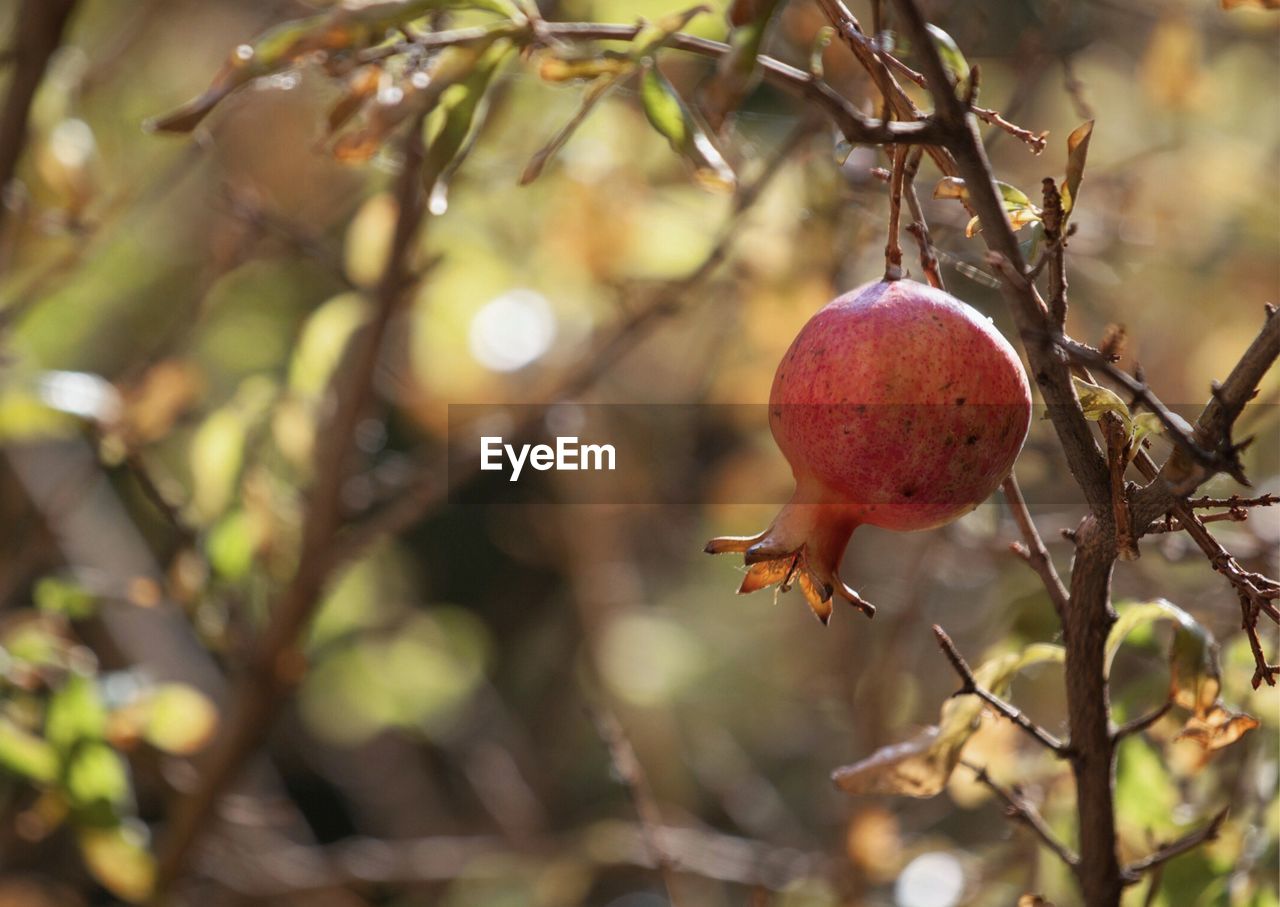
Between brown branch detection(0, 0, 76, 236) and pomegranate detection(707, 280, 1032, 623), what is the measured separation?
2.89ft

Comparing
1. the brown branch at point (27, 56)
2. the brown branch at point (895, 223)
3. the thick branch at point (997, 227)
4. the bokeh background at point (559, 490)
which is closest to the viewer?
the thick branch at point (997, 227)

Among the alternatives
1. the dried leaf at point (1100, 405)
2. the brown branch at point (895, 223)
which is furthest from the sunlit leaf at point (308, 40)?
the dried leaf at point (1100, 405)

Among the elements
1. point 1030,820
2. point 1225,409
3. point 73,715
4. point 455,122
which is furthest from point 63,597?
point 1225,409

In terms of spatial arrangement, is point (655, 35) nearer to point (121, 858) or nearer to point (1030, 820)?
point (1030, 820)

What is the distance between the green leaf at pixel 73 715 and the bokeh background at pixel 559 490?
13 mm

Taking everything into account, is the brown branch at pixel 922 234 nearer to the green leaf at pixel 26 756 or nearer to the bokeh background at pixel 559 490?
the bokeh background at pixel 559 490

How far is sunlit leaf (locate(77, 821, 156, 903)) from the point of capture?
4.08ft

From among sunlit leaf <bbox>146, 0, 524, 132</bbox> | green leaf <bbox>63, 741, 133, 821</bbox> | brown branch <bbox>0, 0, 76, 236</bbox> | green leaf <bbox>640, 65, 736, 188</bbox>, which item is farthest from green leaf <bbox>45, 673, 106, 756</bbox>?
green leaf <bbox>640, 65, 736, 188</bbox>

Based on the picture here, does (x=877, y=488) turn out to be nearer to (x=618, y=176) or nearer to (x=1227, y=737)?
(x=1227, y=737)

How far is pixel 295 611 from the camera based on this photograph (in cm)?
135

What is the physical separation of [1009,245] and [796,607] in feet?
6.03

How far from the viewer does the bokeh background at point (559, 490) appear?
1.28 meters

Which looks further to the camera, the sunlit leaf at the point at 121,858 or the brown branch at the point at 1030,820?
the sunlit leaf at the point at 121,858

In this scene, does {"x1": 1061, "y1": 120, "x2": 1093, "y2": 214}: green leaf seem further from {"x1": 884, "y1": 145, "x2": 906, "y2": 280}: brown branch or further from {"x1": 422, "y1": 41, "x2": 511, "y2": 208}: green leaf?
{"x1": 422, "y1": 41, "x2": 511, "y2": 208}: green leaf
